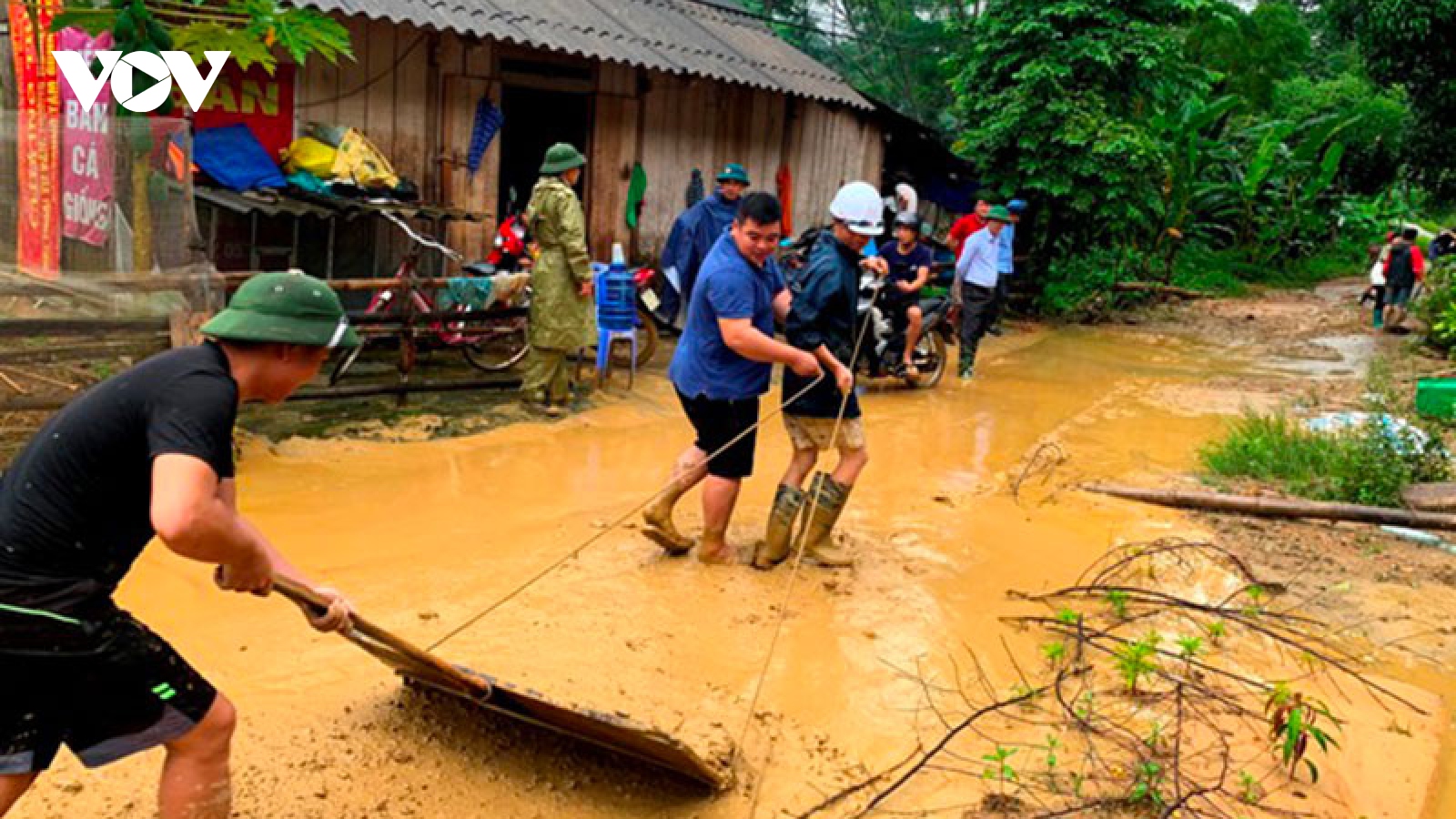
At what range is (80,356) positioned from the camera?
5836 mm

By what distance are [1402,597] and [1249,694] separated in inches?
64.4

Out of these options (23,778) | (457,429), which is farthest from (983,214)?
(23,778)

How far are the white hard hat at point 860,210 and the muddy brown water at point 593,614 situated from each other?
163cm

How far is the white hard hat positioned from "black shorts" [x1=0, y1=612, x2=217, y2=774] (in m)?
3.41

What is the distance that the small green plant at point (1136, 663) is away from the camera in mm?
4125

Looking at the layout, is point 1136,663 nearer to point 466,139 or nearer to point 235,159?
point 235,159

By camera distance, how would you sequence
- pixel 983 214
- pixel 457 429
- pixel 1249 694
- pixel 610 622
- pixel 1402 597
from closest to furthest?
pixel 1249 694, pixel 610 622, pixel 1402 597, pixel 457 429, pixel 983 214

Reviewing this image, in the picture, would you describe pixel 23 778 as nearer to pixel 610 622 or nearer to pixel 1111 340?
pixel 610 622

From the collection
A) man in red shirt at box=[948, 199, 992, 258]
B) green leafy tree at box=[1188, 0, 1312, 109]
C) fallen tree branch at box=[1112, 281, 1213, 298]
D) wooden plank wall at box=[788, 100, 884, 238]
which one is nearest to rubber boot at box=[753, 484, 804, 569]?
man in red shirt at box=[948, 199, 992, 258]

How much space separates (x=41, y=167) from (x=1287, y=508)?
736cm

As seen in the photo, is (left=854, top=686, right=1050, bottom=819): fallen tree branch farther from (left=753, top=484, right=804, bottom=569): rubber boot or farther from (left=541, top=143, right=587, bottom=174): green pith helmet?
(left=541, top=143, right=587, bottom=174): green pith helmet

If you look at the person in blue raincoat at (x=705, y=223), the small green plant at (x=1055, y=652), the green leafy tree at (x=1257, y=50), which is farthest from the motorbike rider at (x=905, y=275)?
the green leafy tree at (x=1257, y=50)

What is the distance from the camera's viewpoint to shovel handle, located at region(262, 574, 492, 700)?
264 centimetres

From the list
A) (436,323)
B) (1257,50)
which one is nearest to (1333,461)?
(436,323)
